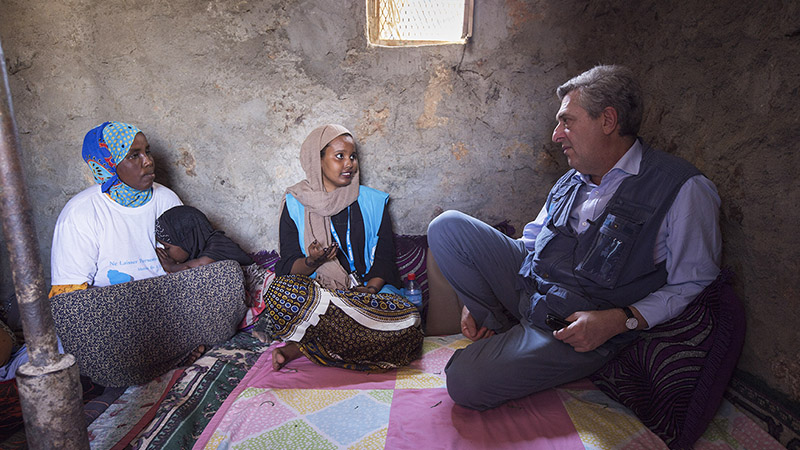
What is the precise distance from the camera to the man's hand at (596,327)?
1819 millimetres

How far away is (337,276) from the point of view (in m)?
2.71

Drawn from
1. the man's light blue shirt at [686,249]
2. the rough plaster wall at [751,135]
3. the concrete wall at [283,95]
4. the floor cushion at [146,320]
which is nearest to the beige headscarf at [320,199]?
the concrete wall at [283,95]

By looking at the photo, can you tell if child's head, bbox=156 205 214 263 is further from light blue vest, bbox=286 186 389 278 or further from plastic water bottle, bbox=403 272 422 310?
plastic water bottle, bbox=403 272 422 310

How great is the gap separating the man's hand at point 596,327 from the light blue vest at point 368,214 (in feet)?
4.48

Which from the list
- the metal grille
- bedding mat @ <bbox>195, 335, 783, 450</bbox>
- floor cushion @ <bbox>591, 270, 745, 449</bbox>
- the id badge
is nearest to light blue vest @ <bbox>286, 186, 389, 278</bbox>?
the id badge

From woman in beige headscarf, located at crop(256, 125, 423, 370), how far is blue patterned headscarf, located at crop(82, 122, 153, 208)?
3.15ft

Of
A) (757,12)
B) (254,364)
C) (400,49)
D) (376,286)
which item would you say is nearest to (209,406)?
(254,364)

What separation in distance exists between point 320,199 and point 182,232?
2.94 feet

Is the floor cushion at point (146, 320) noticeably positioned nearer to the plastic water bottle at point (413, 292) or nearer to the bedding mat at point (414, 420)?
the bedding mat at point (414, 420)

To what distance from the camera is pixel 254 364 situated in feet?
8.25

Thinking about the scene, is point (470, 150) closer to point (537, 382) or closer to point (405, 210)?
point (405, 210)

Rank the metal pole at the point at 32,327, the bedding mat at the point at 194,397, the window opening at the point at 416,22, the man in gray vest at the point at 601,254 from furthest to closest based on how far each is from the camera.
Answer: the window opening at the point at 416,22, the bedding mat at the point at 194,397, the man in gray vest at the point at 601,254, the metal pole at the point at 32,327

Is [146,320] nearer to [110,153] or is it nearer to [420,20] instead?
[110,153]

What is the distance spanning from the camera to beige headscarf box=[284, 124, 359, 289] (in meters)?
2.72
